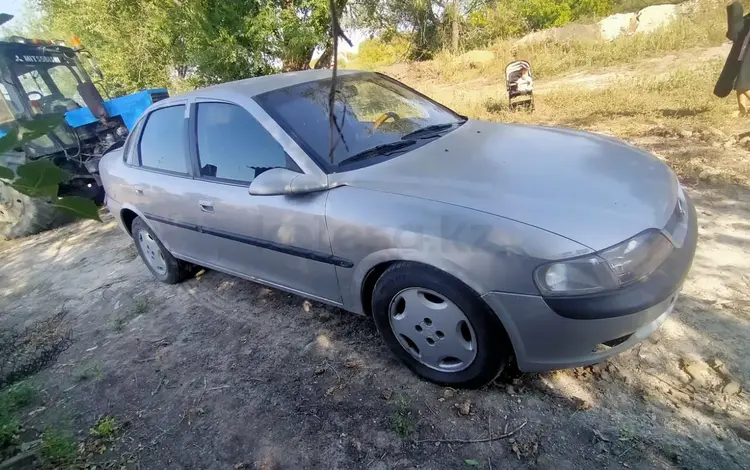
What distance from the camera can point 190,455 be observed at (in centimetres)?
232

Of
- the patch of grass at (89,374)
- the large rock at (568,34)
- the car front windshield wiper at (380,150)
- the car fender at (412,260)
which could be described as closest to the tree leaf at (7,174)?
the car fender at (412,260)

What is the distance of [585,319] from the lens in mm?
1885

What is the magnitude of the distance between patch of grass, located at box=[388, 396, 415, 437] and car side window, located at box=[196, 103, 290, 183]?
1.35 m

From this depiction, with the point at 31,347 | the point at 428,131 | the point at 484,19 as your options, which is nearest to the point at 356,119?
the point at 428,131

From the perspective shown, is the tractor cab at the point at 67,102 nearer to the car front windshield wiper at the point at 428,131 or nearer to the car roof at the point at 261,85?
the car roof at the point at 261,85

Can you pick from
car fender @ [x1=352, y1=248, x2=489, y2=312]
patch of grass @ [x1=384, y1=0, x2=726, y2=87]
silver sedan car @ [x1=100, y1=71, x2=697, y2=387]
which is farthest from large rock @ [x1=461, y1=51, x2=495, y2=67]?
car fender @ [x1=352, y1=248, x2=489, y2=312]

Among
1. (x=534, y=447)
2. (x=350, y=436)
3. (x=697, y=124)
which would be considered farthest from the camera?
(x=697, y=124)

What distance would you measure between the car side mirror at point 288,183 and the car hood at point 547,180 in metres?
0.09

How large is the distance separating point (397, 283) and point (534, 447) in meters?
0.93

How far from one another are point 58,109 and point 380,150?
6.40 metres

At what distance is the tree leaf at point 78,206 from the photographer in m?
1.18

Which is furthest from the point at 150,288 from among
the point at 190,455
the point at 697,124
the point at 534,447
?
the point at 697,124

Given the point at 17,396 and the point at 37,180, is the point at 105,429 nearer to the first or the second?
the point at 17,396

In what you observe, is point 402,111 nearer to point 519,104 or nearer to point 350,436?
point 350,436
